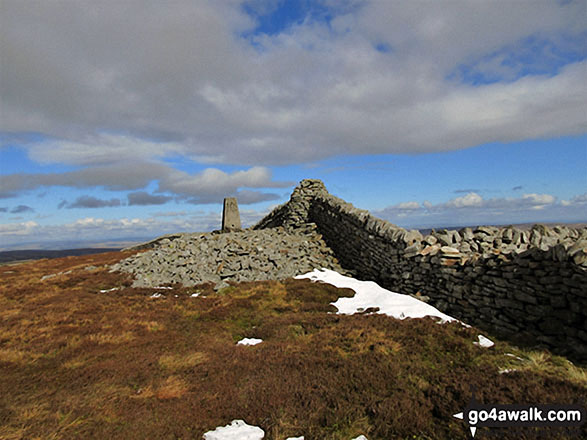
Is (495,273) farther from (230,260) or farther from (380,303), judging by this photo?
(230,260)

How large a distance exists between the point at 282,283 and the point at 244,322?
5509 mm

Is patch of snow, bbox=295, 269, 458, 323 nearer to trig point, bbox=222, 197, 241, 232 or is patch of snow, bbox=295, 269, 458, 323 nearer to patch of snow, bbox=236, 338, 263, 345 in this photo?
patch of snow, bbox=236, 338, 263, 345

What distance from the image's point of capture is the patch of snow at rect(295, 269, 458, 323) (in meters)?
11.0

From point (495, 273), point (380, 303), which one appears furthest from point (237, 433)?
point (495, 273)

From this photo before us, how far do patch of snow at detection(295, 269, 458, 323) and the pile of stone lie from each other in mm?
3423

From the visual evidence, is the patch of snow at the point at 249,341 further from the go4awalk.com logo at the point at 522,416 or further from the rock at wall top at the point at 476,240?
the rock at wall top at the point at 476,240

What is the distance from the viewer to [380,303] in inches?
498

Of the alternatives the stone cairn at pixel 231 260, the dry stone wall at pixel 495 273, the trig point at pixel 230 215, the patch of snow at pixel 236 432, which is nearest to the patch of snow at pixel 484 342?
the dry stone wall at pixel 495 273

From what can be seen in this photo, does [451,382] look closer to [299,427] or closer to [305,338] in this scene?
[299,427]

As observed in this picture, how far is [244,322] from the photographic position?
1129 cm

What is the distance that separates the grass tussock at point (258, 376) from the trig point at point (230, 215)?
23.1 m

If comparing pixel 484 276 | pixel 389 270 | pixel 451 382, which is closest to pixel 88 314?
pixel 451 382

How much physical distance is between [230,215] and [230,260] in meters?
16.0

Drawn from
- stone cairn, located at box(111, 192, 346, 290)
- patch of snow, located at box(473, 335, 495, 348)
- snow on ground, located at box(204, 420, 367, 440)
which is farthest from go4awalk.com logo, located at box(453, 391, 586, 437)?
stone cairn, located at box(111, 192, 346, 290)
